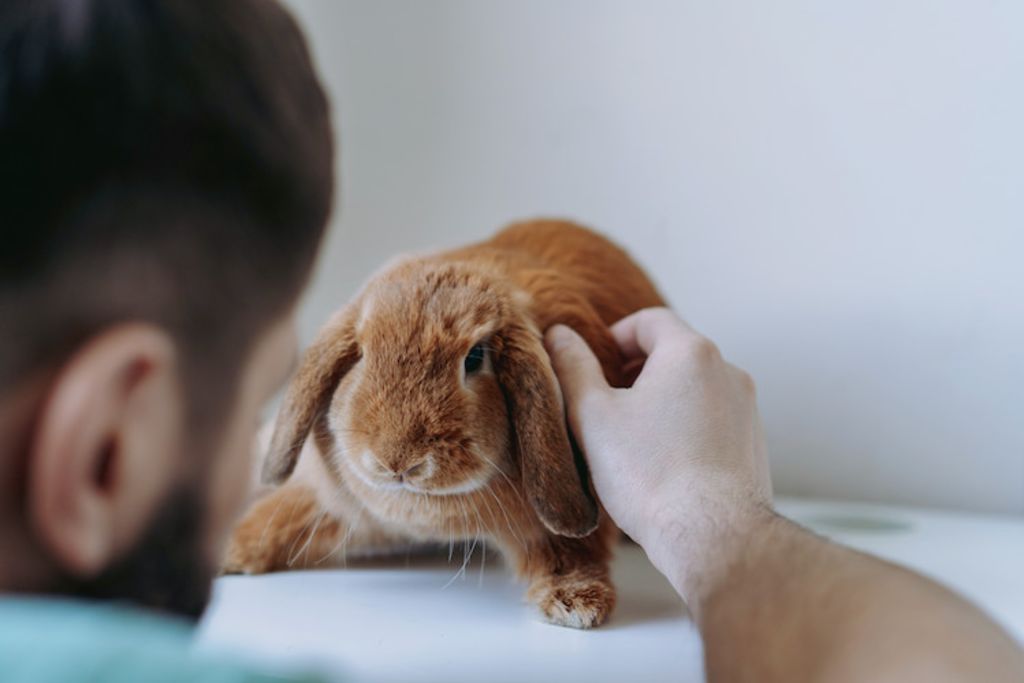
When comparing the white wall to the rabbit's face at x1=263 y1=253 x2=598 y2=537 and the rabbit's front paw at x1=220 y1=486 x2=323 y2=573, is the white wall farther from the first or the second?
the rabbit's front paw at x1=220 y1=486 x2=323 y2=573

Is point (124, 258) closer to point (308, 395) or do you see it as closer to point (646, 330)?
point (308, 395)

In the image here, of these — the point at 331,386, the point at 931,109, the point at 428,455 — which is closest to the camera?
the point at 428,455

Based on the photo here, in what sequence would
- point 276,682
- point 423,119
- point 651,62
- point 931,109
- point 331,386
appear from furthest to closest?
1. point 423,119
2. point 651,62
3. point 931,109
4. point 331,386
5. point 276,682

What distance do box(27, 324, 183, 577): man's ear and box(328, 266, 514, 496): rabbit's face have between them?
→ 1.33 ft

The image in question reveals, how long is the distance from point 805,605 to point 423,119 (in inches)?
50.9

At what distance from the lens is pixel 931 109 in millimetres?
1317

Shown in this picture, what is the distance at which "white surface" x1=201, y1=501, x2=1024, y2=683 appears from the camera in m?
0.79

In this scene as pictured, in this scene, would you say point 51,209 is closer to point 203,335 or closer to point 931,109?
point 203,335

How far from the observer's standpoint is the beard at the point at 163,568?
0.45m

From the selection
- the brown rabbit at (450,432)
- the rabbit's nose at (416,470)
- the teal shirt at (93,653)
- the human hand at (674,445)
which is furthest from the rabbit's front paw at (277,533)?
the teal shirt at (93,653)

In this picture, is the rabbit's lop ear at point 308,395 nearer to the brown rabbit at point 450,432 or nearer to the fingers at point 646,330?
the brown rabbit at point 450,432

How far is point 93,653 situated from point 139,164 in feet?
0.71

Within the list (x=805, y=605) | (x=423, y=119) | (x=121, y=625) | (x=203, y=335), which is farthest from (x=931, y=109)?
(x=121, y=625)

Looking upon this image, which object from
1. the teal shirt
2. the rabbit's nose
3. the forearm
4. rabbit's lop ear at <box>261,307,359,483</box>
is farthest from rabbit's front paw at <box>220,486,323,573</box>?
the teal shirt
